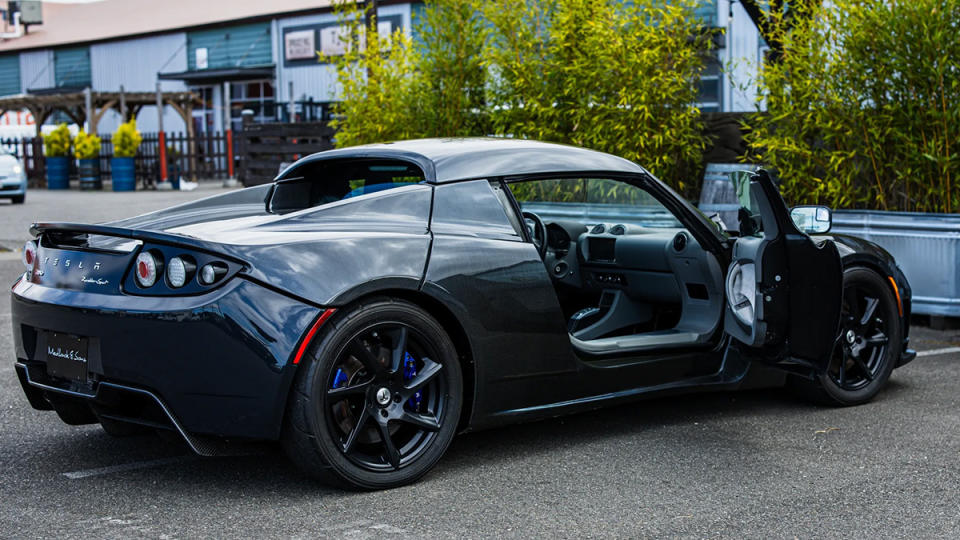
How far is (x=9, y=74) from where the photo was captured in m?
47.7

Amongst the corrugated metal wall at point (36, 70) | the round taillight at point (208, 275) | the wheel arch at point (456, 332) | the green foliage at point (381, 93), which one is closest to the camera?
the round taillight at point (208, 275)

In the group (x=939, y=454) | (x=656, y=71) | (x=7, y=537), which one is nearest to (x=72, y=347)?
(x=7, y=537)

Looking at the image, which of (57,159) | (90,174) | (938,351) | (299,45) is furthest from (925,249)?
(299,45)

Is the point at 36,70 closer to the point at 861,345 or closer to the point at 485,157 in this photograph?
the point at 485,157

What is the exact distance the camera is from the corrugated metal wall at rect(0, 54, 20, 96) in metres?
47.3

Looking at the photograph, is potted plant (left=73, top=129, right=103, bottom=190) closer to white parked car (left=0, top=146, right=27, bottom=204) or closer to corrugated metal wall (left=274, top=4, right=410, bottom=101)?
white parked car (left=0, top=146, right=27, bottom=204)

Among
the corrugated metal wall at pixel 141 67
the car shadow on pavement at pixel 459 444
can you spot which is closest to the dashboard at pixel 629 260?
the car shadow on pavement at pixel 459 444

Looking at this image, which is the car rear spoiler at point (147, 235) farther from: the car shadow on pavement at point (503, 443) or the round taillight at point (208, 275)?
the car shadow on pavement at point (503, 443)

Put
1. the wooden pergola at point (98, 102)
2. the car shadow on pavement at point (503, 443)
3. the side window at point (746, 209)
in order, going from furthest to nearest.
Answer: the wooden pergola at point (98, 102)
the side window at point (746, 209)
the car shadow on pavement at point (503, 443)

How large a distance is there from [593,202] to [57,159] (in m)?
27.4

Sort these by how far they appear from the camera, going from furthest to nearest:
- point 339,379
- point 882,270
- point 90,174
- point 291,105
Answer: point 291,105
point 90,174
point 882,270
point 339,379

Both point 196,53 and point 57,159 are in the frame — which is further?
point 196,53

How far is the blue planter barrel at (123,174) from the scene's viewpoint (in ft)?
90.8

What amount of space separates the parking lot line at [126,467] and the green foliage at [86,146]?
25.5 meters
